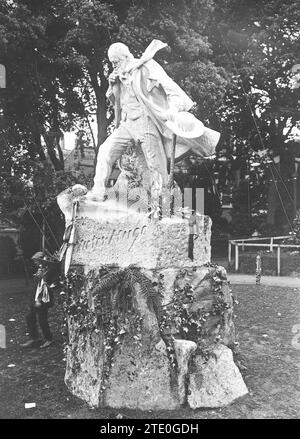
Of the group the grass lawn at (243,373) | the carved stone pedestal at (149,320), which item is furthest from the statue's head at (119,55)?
the grass lawn at (243,373)

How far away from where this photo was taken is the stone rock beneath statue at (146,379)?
4.80m

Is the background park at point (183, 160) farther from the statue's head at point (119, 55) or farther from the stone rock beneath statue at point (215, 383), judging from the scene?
the statue's head at point (119, 55)

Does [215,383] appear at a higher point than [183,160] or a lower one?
lower

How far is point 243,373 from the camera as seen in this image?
562cm

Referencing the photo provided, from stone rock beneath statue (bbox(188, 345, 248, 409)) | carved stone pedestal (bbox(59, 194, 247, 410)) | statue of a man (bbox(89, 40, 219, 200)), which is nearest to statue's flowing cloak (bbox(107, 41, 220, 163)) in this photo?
statue of a man (bbox(89, 40, 219, 200))

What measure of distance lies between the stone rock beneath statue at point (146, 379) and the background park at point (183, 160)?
137 millimetres

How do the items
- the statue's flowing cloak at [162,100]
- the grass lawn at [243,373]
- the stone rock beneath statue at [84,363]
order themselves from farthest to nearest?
the statue's flowing cloak at [162,100] → the stone rock beneath statue at [84,363] → the grass lawn at [243,373]

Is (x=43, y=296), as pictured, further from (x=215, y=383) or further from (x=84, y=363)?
(x=215, y=383)

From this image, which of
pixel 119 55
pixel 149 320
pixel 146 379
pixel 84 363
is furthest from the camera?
pixel 119 55

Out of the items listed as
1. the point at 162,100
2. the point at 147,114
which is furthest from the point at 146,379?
the point at 162,100

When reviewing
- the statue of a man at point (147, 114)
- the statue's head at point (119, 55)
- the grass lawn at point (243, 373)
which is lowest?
the grass lawn at point (243, 373)

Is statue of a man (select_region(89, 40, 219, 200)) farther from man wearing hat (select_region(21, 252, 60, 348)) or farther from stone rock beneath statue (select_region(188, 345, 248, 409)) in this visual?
stone rock beneath statue (select_region(188, 345, 248, 409))

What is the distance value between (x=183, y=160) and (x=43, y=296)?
6.09 m

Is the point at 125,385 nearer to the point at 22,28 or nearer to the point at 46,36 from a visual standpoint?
the point at 22,28
